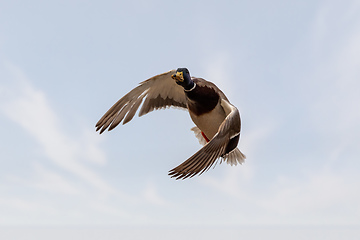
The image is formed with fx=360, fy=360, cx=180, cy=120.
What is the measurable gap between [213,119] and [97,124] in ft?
8.45

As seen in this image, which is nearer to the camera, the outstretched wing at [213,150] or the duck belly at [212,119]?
the outstretched wing at [213,150]

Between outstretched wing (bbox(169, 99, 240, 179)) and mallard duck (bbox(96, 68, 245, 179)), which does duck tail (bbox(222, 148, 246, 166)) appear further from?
outstretched wing (bbox(169, 99, 240, 179))

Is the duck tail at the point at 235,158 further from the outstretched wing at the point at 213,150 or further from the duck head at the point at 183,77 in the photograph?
the duck head at the point at 183,77

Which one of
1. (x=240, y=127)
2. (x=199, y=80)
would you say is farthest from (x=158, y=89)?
(x=240, y=127)

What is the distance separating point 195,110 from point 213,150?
1.35 meters

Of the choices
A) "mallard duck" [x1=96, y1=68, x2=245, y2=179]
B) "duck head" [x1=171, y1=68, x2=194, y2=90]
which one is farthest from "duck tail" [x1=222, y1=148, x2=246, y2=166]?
A: "duck head" [x1=171, y1=68, x2=194, y2=90]

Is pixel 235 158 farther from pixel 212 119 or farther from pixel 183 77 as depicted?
pixel 183 77

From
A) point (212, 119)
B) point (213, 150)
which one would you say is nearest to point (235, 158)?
point (212, 119)

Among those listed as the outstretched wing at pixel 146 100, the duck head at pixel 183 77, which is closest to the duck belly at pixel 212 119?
the duck head at pixel 183 77

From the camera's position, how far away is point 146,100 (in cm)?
825

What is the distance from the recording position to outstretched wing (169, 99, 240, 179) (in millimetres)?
5477

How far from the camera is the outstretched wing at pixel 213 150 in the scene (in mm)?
5477

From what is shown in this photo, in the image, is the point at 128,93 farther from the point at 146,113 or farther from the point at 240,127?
the point at 240,127

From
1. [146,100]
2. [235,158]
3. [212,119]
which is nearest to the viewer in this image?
[212,119]
